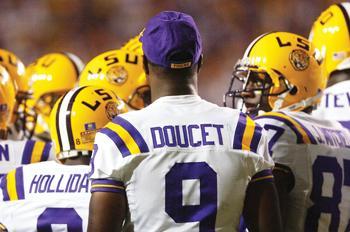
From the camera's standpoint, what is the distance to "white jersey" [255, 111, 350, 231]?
9.45 ft

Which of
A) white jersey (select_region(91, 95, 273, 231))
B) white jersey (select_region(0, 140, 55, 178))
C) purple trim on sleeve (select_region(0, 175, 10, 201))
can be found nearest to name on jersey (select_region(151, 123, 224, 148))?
white jersey (select_region(91, 95, 273, 231))

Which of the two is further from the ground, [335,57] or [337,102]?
[335,57]

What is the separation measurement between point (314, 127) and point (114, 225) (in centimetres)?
107

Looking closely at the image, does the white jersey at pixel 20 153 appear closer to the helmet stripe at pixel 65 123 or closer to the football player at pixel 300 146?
the helmet stripe at pixel 65 123

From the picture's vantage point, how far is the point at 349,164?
3051 mm

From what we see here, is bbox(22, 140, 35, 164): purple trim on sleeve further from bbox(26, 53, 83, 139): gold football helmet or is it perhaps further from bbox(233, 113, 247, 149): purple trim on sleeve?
bbox(233, 113, 247, 149): purple trim on sleeve

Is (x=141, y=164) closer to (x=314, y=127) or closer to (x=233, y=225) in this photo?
(x=233, y=225)

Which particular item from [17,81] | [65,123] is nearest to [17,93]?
[17,81]

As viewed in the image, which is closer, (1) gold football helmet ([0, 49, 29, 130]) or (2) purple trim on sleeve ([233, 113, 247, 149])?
(2) purple trim on sleeve ([233, 113, 247, 149])

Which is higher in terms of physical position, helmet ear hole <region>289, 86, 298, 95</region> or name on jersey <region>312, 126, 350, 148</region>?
helmet ear hole <region>289, 86, 298, 95</region>

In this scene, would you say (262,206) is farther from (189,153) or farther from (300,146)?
(300,146)

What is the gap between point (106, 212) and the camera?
2.21m

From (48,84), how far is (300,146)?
299cm

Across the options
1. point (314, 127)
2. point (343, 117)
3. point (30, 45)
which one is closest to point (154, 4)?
point (30, 45)
